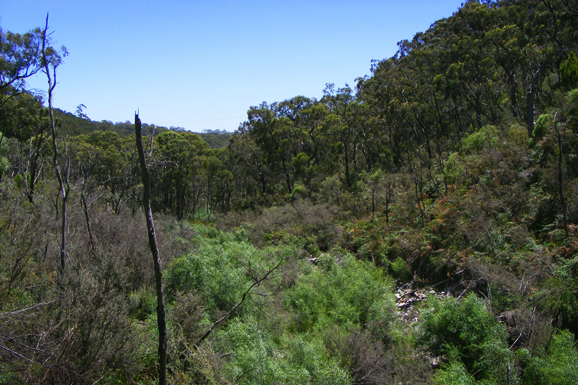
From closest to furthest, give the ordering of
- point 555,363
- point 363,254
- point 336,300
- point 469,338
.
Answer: point 555,363, point 469,338, point 336,300, point 363,254

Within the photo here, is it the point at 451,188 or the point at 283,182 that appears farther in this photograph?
the point at 283,182

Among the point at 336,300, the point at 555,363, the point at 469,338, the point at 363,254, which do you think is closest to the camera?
the point at 555,363

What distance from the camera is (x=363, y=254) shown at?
17.9 metres

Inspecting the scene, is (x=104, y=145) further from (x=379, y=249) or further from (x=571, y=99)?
(x=571, y=99)

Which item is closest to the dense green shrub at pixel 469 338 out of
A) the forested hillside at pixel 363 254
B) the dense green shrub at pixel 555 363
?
the forested hillside at pixel 363 254

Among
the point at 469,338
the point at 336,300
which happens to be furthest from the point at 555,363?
the point at 336,300

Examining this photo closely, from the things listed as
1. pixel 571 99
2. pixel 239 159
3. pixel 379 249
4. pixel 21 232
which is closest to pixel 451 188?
pixel 379 249

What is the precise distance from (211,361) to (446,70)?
28.1 meters

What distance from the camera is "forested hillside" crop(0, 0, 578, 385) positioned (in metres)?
6.69

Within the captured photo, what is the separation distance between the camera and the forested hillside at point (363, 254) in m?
6.69

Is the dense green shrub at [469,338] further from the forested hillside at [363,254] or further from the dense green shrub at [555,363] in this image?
the dense green shrub at [555,363]

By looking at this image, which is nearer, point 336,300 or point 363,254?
point 336,300

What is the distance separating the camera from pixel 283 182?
35.5 m

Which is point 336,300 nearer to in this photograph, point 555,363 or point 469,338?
point 469,338
